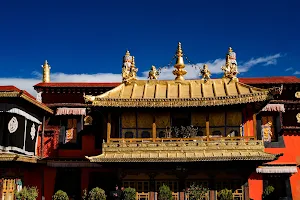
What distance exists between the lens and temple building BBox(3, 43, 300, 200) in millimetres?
19125

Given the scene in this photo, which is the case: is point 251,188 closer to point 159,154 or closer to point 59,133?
point 159,154

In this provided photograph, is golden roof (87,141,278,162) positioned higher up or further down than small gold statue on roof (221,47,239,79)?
further down

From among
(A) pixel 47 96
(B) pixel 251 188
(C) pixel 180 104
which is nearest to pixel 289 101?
(B) pixel 251 188

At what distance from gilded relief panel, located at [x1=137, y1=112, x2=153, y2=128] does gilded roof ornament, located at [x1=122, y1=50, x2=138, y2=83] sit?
7.79ft

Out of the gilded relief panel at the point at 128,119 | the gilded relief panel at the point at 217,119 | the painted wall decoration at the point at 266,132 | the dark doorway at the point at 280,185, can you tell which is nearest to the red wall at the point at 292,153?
the dark doorway at the point at 280,185

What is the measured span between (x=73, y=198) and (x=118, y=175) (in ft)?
15.3

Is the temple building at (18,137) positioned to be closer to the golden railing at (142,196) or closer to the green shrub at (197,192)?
the golden railing at (142,196)

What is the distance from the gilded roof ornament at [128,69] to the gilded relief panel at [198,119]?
421 centimetres

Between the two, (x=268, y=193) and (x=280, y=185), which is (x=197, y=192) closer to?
(x=268, y=193)

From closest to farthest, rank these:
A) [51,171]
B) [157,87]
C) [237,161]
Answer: [237,161], [157,87], [51,171]

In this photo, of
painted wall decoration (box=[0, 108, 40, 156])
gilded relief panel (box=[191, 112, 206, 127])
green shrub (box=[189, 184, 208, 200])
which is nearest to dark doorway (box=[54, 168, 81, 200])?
painted wall decoration (box=[0, 108, 40, 156])

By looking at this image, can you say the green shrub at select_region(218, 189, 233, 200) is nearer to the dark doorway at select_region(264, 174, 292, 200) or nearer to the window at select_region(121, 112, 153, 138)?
the dark doorway at select_region(264, 174, 292, 200)

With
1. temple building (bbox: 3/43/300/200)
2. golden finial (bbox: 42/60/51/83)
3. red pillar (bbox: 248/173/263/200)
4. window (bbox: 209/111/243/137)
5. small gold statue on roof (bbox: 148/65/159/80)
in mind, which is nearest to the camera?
temple building (bbox: 3/43/300/200)

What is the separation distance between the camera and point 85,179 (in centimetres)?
2298
